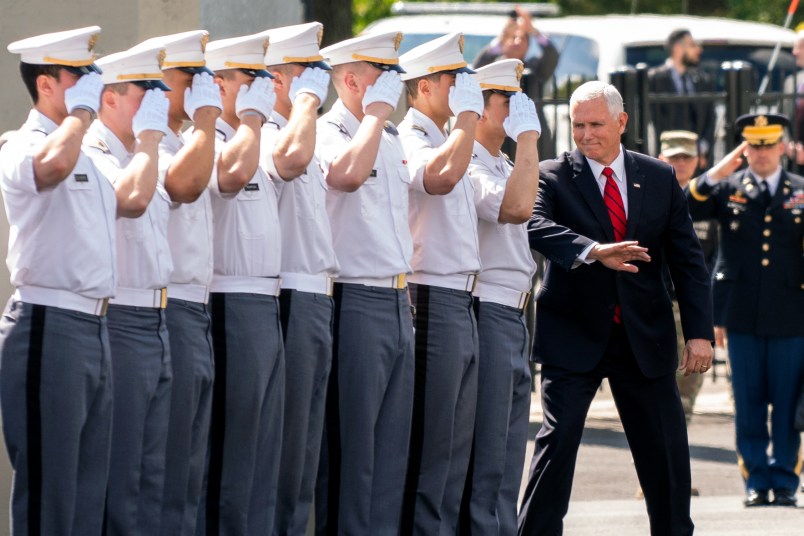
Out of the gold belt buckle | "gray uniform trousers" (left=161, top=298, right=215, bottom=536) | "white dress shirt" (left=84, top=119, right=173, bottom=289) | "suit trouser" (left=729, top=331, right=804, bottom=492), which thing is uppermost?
"white dress shirt" (left=84, top=119, right=173, bottom=289)

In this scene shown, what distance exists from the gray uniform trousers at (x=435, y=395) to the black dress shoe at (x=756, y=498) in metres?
2.96

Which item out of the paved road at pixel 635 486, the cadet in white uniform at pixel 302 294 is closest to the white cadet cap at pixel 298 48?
the cadet in white uniform at pixel 302 294

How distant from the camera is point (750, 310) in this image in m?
9.60

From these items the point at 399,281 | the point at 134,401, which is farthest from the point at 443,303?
the point at 134,401

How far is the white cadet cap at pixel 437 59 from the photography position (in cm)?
698

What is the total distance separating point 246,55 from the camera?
6.26 metres

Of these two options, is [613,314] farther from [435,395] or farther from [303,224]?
[303,224]

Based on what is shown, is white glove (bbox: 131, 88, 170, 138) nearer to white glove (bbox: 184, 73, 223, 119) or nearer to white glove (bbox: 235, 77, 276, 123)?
white glove (bbox: 184, 73, 223, 119)

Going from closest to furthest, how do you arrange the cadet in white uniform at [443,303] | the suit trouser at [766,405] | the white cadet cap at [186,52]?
the white cadet cap at [186,52]
the cadet in white uniform at [443,303]
the suit trouser at [766,405]

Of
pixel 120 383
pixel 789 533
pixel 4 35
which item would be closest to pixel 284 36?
pixel 4 35

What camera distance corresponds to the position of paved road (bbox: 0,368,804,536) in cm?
854

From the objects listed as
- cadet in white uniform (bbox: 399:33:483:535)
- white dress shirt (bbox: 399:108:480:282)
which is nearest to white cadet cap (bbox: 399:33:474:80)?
cadet in white uniform (bbox: 399:33:483:535)

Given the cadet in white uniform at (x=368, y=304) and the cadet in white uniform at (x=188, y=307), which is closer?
the cadet in white uniform at (x=188, y=307)

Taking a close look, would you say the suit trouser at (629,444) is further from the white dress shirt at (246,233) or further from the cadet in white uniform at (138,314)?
the cadet in white uniform at (138,314)
